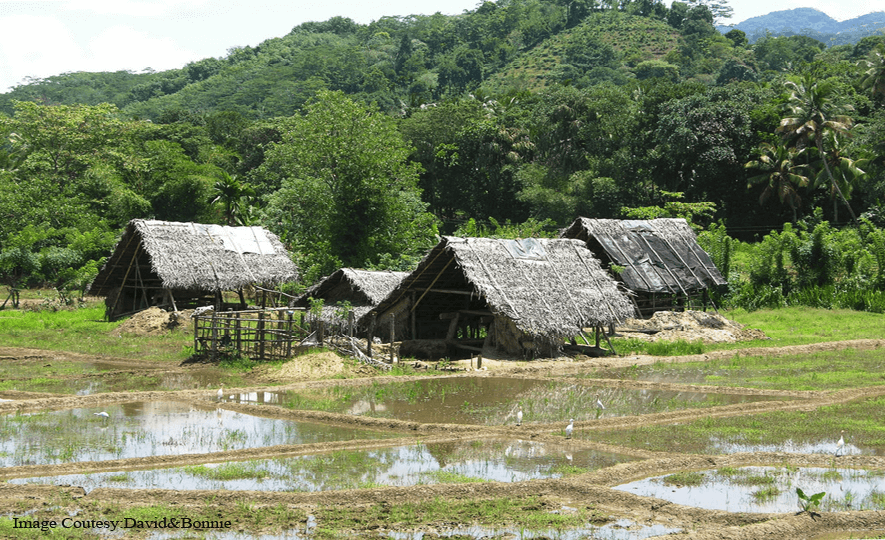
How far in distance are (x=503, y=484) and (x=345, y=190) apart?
68.5ft

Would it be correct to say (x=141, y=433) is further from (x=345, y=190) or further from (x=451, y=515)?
(x=345, y=190)

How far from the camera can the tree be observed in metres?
28.2

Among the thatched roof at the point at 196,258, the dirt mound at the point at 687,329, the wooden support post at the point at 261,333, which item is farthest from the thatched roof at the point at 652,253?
the wooden support post at the point at 261,333

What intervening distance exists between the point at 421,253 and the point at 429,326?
30.9ft

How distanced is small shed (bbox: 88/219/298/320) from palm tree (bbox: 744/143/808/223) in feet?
73.0

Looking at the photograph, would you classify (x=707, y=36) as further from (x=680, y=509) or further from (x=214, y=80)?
(x=680, y=509)

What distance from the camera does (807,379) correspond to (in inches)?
611

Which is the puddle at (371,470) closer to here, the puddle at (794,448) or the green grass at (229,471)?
the green grass at (229,471)

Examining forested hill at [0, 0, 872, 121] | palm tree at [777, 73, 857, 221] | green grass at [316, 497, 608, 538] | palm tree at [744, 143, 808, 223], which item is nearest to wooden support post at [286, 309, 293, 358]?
green grass at [316, 497, 608, 538]

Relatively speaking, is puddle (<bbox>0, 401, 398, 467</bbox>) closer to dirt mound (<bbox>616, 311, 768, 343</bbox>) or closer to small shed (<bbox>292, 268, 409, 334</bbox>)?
small shed (<bbox>292, 268, 409, 334</bbox>)

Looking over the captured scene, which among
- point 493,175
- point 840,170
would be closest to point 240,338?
point 840,170

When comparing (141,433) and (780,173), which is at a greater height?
(780,173)

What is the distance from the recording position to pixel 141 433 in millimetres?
10750

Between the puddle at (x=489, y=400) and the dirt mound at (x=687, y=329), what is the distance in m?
7.08
